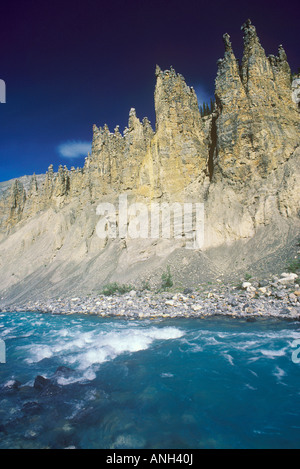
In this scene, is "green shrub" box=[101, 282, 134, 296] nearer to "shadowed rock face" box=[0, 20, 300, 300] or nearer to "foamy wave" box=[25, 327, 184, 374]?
"shadowed rock face" box=[0, 20, 300, 300]

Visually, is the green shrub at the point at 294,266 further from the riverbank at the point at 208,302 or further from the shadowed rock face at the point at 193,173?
the shadowed rock face at the point at 193,173

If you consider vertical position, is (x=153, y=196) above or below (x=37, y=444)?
above

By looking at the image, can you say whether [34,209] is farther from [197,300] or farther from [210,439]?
→ [210,439]

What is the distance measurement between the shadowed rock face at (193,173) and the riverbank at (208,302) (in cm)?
458

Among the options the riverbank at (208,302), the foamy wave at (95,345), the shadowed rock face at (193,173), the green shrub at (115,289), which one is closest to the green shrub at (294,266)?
the riverbank at (208,302)

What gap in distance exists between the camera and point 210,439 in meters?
5.60

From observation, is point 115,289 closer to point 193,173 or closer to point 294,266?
point 294,266

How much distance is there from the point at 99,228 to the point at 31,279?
41.7 feet

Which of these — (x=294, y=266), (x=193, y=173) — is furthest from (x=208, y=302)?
(x=193, y=173)

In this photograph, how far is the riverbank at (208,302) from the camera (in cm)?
1505

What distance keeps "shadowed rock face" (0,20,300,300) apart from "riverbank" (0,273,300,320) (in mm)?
4582

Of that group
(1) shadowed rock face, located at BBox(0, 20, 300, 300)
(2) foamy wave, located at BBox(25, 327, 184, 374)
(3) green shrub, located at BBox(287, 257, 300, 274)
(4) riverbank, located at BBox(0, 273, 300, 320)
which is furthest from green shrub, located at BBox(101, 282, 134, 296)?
(3) green shrub, located at BBox(287, 257, 300, 274)

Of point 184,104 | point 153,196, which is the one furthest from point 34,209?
point 184,104

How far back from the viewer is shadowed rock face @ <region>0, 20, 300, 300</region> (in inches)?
999
